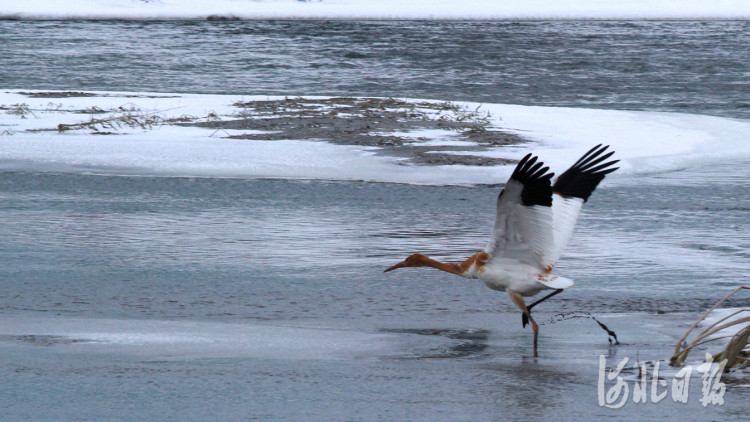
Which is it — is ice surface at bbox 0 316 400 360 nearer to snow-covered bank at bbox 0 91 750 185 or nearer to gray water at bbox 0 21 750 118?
snow-covered bank at bbox 0 91 750 185

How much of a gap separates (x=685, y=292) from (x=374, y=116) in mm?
7987

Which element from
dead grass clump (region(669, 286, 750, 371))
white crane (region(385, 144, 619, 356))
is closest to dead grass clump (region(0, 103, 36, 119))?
white crane (region(385, 144, 619, 356))

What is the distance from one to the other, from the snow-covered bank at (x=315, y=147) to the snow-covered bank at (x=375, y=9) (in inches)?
920

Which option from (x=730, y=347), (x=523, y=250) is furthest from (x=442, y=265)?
(x=730, y=347)

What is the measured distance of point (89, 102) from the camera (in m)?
15.7

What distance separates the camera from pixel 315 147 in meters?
11.8

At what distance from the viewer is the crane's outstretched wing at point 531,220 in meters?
4.94

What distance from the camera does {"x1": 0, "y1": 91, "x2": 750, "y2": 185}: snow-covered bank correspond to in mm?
10766

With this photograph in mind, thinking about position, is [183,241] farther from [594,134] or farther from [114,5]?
[114,5]

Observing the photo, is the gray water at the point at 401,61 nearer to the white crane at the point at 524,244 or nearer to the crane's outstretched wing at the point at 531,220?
the crane's outstretched wing at the point at 531,220

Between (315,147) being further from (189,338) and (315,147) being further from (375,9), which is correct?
(375,9)

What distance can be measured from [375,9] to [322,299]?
36.9 meters

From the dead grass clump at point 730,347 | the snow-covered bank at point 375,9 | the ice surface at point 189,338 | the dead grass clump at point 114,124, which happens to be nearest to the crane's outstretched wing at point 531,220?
the ice surface at point 189,338

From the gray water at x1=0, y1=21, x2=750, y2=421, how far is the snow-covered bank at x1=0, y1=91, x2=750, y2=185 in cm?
51
